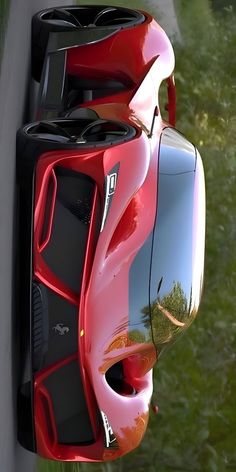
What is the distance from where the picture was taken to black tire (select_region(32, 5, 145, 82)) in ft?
13.5

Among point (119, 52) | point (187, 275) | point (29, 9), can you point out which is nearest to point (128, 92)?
point (119, 52)

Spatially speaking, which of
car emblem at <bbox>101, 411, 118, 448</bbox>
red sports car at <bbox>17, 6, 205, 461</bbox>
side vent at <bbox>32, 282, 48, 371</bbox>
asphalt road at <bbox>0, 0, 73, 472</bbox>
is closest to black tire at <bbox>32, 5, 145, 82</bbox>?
red sports car at <bbox>17, 6, 205, 461</bbox>

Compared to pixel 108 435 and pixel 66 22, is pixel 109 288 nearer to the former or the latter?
pixel 108 435

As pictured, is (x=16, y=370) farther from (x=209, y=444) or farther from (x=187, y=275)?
(x=209, y=444)

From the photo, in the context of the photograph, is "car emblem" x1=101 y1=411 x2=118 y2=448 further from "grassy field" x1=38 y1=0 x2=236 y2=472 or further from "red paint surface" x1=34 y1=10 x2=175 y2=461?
"grassy field" x1=38 y1=0 x2=236 y2=472

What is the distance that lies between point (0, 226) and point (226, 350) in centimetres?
423

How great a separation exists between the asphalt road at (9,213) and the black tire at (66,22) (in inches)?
9.7

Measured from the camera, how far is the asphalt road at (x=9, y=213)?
309cm

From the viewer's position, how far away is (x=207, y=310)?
7.07 m

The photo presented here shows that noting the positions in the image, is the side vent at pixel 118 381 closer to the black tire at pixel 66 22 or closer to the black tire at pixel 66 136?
the black tire at pixel 66 136

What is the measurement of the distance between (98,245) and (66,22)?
4.04 feet

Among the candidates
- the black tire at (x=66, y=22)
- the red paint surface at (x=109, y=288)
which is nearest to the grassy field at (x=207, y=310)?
the red paint surface at (x=109, y=288)

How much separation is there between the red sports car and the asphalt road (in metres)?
0.07

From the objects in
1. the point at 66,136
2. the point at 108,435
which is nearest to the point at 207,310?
the point at 108,435
